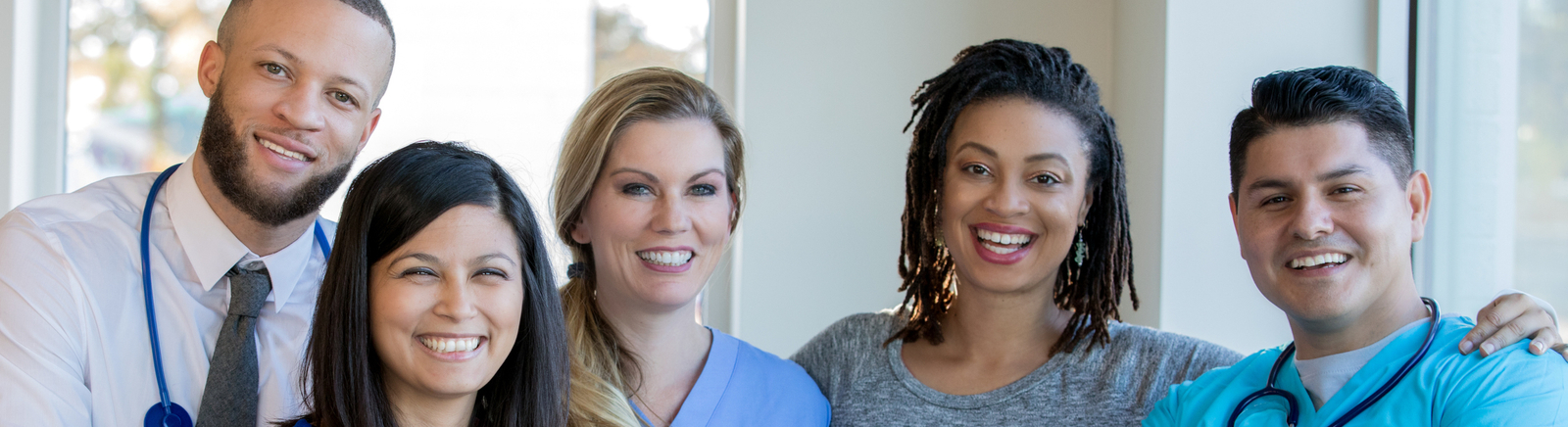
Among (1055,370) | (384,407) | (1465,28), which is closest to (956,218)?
(1055,370)

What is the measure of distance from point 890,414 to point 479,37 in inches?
86.3

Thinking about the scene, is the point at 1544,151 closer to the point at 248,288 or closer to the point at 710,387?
the point at 710,387

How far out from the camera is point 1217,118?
274 cm

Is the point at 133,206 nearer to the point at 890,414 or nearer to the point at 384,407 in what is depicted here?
the point at 384,407

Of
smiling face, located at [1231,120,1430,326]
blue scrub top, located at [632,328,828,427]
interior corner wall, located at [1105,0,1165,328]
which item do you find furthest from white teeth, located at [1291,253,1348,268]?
interior corner wall, located at [1105,0,1165,328]

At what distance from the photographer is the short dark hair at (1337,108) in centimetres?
148

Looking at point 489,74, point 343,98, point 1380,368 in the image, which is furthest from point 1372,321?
point 489,74

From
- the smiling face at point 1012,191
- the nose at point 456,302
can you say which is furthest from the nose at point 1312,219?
the nose at point 456,302

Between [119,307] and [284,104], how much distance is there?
394mm

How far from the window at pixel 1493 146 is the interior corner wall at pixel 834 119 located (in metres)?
0.87

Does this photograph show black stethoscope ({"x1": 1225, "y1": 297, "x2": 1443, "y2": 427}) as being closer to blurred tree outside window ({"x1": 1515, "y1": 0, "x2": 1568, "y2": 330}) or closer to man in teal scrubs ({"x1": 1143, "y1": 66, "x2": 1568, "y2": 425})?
man in teal scrubs ({"x1": 1143, "y1": 66, "x2": 1568, "y2": 425})

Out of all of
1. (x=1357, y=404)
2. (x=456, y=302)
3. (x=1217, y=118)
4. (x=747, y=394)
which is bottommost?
(x=747, y=394)

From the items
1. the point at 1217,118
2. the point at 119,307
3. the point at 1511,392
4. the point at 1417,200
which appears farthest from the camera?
the point at 1217,118

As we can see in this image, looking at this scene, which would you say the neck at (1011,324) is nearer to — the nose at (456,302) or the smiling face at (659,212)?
the smiling face at (659,212)
